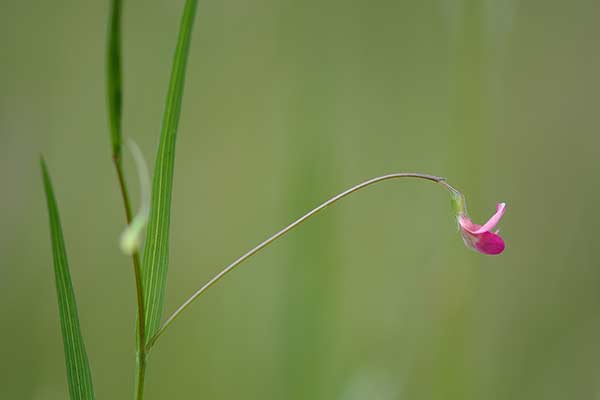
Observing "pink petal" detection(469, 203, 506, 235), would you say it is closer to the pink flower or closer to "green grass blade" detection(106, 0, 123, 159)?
A: the pink flower

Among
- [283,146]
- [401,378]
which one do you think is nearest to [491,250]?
[401,378]

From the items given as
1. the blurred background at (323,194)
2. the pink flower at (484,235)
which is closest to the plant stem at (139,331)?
the pink flower at (484,235)

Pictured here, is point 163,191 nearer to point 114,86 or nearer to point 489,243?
point 114,86

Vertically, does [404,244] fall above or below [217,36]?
below

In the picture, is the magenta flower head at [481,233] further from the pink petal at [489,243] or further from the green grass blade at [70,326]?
the green grass blade at [70,326]

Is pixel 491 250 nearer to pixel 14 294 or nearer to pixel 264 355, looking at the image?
pixel 264 355

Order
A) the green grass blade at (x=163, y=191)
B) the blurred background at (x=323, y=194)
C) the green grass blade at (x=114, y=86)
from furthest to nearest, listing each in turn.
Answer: the blurred background at (x=323, y=194), the green grass blade at (x=163, y=191), the green grass blade at (x=114, y=86)

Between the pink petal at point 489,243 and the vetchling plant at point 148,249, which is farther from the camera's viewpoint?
the pink petal at point 489,243
